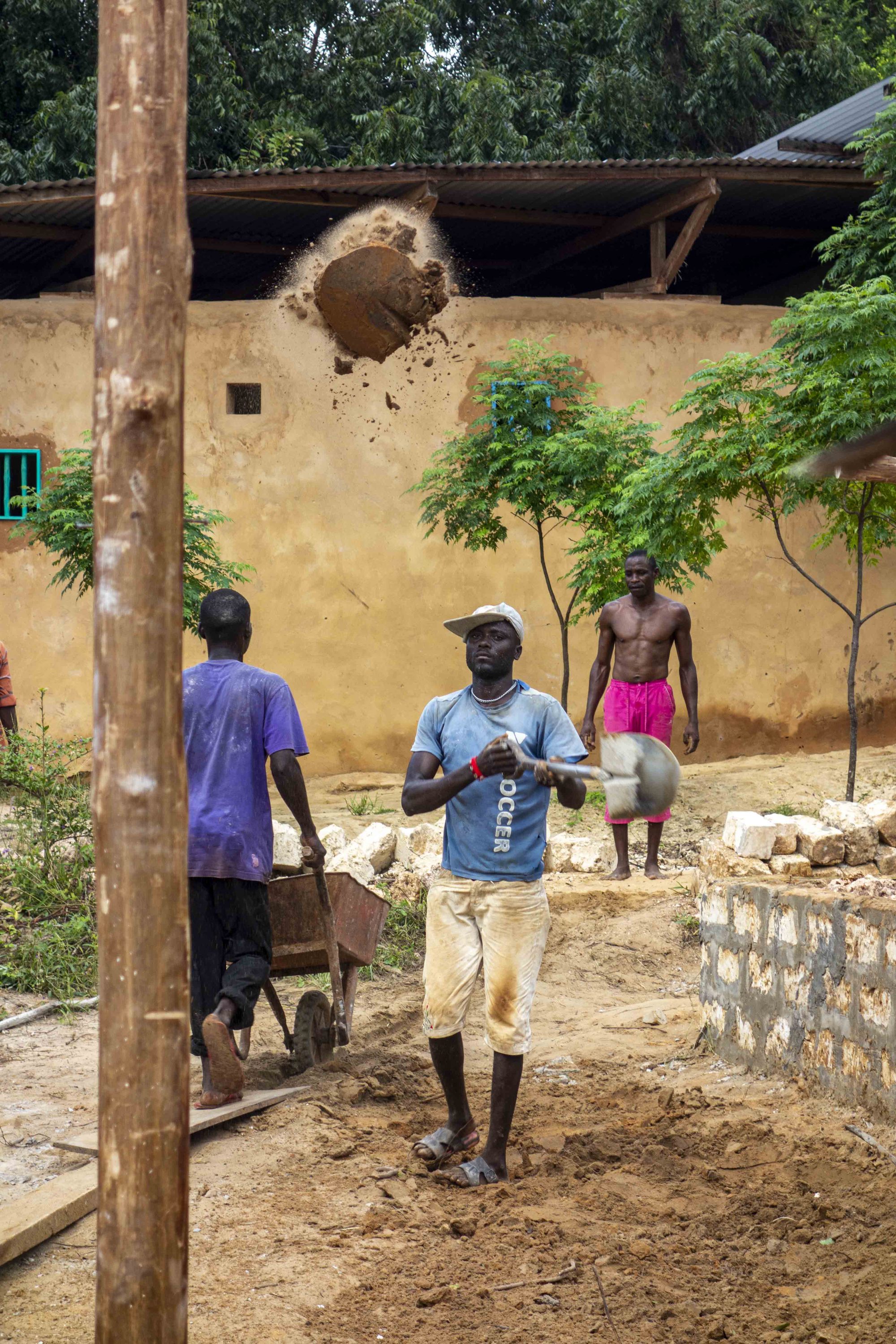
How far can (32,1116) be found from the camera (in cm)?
491

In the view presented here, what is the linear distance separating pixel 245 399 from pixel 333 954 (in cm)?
775

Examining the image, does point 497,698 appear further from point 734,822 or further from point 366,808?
point 366,808

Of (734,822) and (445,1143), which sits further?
(734,822)

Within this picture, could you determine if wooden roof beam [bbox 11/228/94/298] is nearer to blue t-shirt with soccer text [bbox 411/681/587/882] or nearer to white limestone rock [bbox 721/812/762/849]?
white limestone rock [bbox 721/812/762/849]

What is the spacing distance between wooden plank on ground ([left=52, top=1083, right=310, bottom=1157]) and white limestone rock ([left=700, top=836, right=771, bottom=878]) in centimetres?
316

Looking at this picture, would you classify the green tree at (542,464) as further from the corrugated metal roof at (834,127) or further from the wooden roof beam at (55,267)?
the wooden roof beam at (55,267)

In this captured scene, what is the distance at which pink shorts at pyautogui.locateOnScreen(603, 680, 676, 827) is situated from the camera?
834 centimetres

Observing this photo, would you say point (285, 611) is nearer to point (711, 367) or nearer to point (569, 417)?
point (569, 417)

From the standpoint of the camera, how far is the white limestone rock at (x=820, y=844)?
7645mm

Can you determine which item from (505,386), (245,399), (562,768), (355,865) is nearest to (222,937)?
(562,768)

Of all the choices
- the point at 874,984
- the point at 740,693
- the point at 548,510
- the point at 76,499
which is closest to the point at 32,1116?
the point at 874,984

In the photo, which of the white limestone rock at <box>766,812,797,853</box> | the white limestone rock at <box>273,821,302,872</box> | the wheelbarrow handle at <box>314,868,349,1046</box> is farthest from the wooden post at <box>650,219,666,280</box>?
the wheelbarrow handle at <box>314,868,349,1046</box>

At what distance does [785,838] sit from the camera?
300 inches

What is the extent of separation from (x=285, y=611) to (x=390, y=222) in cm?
364
